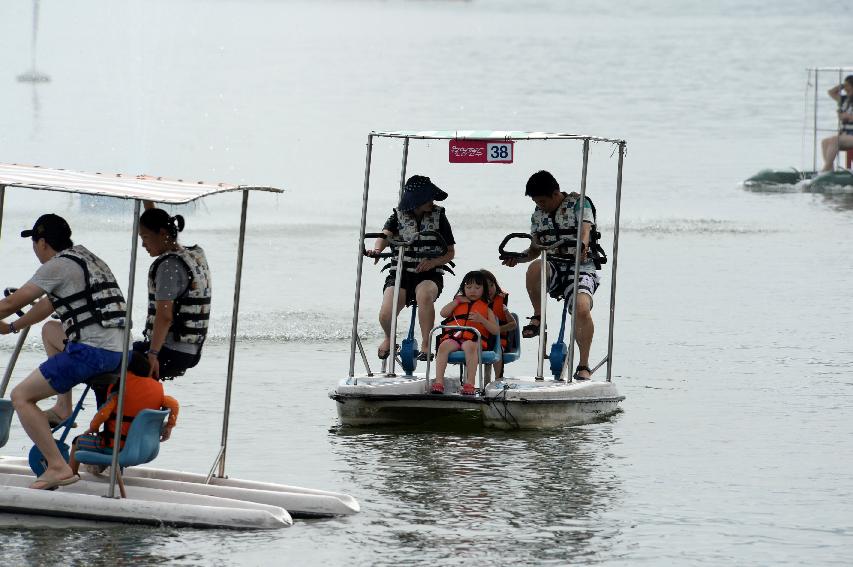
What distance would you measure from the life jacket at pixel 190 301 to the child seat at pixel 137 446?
1.98ft

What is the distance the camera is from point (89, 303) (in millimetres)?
10039

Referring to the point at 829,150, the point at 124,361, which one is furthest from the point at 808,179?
the point at 124,361

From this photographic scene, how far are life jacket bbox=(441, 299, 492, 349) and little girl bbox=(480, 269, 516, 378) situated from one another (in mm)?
106

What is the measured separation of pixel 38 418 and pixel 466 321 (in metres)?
4.03

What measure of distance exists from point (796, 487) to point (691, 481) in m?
0.68

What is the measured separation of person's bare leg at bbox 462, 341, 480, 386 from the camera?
13078 millimetres

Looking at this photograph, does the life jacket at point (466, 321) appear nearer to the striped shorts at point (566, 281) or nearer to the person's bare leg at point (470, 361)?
the person's bare leg at point (470, 361)

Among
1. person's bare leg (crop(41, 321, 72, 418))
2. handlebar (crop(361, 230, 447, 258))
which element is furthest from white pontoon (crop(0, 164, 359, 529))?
handlebar (crop(361, 230, 447, 258))

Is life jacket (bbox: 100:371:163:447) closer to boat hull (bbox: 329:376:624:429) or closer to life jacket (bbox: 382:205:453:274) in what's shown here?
boat hull (bbox: 329:376:624:429)

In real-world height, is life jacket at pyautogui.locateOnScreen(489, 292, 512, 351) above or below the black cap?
below

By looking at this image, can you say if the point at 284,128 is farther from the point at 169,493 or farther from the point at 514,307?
the point at 169,493

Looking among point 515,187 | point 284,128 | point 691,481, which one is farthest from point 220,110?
point 691,481

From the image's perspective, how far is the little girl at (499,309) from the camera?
1346cm

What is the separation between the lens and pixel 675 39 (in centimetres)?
9919
